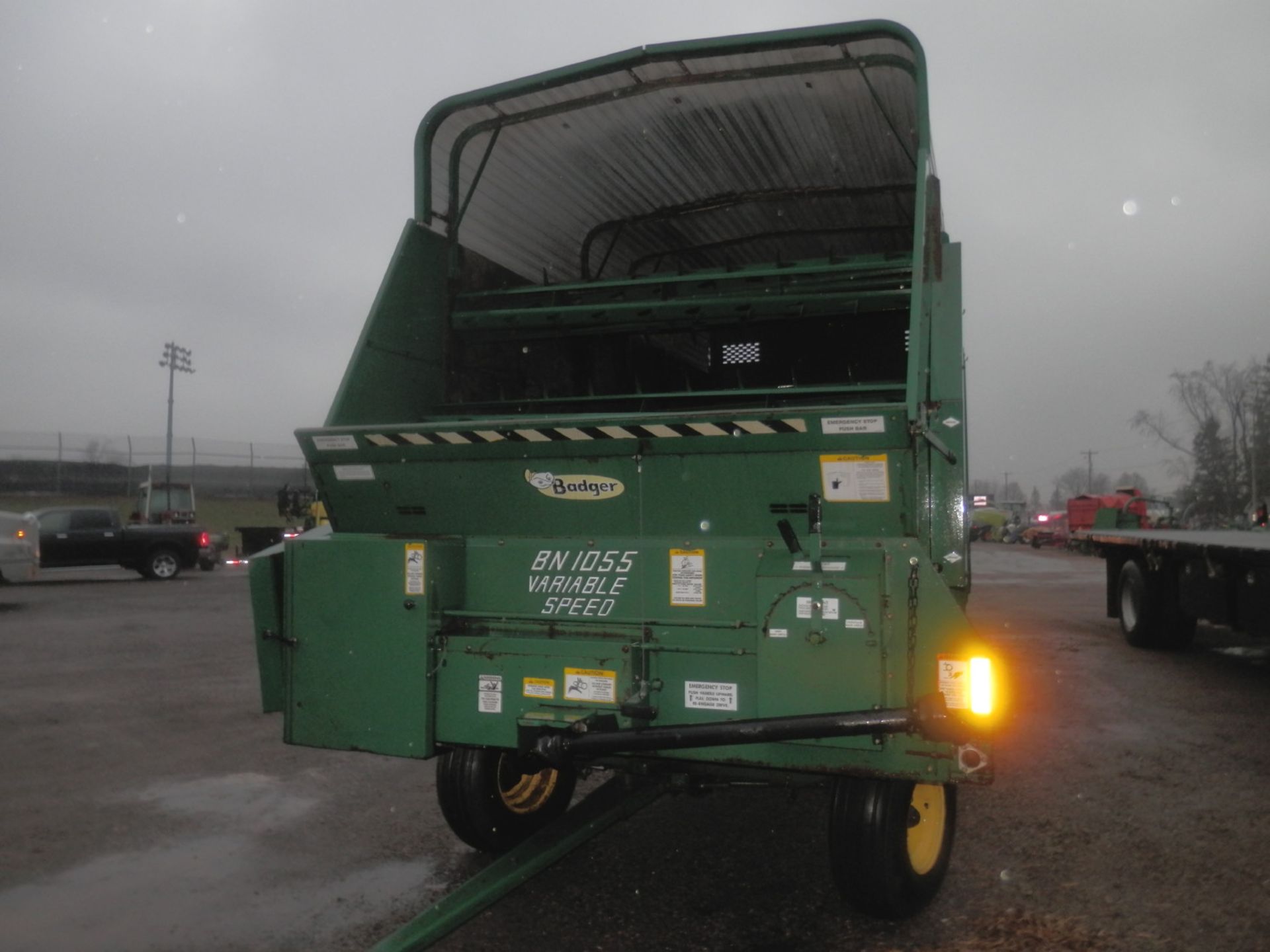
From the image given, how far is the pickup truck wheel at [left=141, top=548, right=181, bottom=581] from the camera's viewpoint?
66.6ft

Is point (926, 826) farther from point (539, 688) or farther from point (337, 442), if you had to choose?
point (337, 442)

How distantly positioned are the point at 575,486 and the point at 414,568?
0.65m

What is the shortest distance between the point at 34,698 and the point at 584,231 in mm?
5660

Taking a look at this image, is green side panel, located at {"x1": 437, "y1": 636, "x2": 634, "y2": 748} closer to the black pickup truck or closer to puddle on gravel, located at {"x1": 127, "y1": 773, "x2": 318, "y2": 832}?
puddle on gravel, located at {"x1": 127, "y1": 773, "x2": 318, "y2": 832}

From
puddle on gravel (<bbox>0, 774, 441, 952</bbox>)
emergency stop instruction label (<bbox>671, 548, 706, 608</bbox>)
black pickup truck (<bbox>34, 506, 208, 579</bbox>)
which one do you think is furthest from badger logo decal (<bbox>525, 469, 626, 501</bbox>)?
black pickup truck (<bbox>34, 506, 208, 579</bbox>)

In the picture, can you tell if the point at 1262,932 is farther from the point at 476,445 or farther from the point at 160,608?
the point at 160,608

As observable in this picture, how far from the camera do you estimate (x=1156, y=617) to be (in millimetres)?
10539

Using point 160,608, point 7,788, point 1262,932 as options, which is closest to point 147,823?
point 7,788

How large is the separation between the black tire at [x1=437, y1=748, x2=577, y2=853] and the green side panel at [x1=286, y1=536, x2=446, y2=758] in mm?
404

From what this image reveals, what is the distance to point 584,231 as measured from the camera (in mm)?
5695

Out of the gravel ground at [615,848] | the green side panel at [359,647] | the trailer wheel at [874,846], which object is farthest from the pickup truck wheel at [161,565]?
the trailer wheel at [874,846]

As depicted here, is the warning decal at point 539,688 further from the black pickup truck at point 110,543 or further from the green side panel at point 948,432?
the black pickup truck at point 110,543

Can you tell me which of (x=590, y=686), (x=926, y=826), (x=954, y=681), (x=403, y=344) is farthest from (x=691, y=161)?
(x=926, y=826)

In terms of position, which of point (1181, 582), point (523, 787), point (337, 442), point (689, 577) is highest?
point (337, 442)
